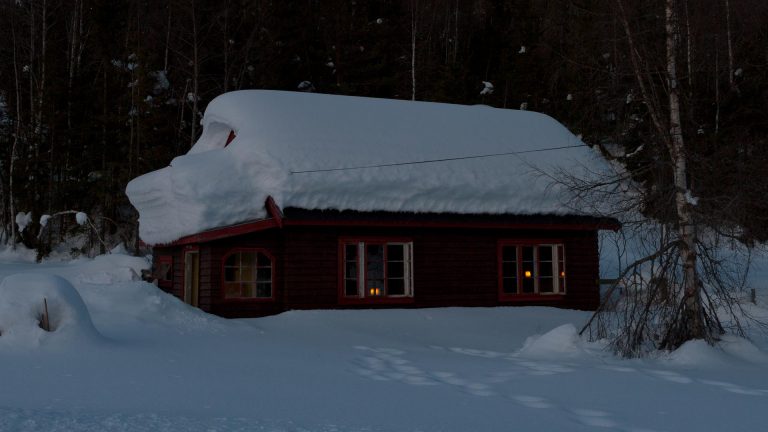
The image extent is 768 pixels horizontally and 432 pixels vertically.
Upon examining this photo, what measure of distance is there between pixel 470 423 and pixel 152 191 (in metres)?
12.6

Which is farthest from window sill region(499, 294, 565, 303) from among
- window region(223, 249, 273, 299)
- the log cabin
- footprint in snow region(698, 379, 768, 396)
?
footprint in snow region(698, 379, 768, 396)

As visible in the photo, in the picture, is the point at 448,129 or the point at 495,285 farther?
the point at 448,129

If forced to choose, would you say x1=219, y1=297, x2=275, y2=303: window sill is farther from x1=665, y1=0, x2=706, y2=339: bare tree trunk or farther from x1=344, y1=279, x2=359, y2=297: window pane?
x1=665, y1=0, x2=706, y2=339: bare tree trunk

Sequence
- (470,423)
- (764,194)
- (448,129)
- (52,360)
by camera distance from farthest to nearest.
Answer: (448,129) → (764,194) → (52,360) → (470,423)

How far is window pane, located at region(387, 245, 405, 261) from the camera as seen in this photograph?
1609 cm

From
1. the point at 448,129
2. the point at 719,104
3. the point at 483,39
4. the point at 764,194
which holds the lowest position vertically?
the point at 764,194

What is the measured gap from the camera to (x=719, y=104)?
30.8 meters

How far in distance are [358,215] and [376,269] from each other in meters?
1.69

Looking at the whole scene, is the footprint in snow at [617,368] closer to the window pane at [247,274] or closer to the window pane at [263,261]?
the window pane at [263,261]

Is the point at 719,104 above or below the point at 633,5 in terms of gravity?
above

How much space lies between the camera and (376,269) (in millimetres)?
16250

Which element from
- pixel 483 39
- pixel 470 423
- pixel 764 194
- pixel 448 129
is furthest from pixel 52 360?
pixel 483 39

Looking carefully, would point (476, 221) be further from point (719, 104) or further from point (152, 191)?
point (719, 104)

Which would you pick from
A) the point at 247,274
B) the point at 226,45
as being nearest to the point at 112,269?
the point at 247,274
